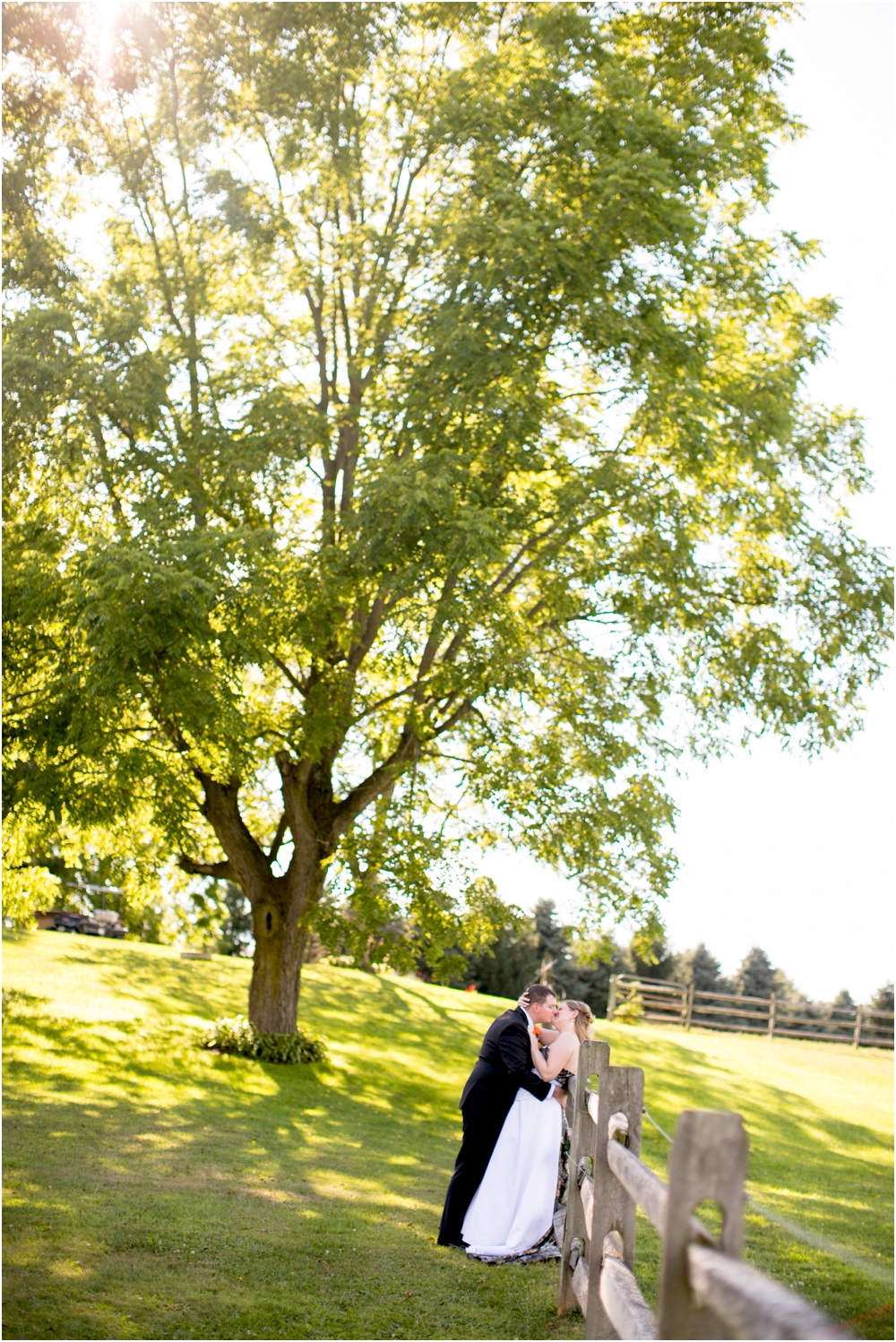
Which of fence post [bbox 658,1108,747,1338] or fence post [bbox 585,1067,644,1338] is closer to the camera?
fence post [bbox 658,1108,747,1338]

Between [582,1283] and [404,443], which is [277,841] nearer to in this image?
[404,443]

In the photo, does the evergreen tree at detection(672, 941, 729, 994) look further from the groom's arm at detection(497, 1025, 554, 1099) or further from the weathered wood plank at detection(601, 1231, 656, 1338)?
the weathered wood plank at detection(601, 1231, 656, 1338)

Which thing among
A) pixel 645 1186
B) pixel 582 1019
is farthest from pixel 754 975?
pixel 645 1186

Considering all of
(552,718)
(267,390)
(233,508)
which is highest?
(267,390)

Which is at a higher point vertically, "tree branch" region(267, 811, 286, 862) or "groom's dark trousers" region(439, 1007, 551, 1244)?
"tree branch" region(267, 811, 286, 862)

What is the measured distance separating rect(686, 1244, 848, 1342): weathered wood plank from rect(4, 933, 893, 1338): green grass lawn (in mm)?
4092

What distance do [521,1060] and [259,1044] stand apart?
9179mm

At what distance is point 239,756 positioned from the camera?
41.4 ft

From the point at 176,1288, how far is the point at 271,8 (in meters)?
15.2

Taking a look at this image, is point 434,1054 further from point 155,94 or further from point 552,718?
point 155,94

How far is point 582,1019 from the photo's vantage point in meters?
7.77

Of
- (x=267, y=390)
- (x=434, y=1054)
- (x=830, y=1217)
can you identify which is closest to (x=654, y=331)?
(x=267, y=390)

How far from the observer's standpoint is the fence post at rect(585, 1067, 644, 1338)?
5043 mm

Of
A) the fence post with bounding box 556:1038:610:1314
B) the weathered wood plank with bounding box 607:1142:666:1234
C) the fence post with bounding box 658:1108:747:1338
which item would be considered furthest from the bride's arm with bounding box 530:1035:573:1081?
the fence post with bounding box 658:1108:747:1338
